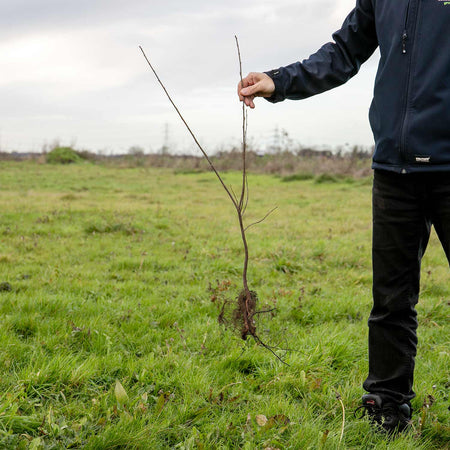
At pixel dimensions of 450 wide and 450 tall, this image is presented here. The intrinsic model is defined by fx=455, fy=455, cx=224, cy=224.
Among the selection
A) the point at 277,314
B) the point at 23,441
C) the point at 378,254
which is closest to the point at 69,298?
the point at 277,314

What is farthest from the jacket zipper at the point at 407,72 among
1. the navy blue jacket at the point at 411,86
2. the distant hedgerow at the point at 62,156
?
the distant hedgerow at the point at 62,156

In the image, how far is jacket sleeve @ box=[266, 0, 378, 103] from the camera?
232 centimetres

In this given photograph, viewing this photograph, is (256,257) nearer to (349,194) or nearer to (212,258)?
(212,258)

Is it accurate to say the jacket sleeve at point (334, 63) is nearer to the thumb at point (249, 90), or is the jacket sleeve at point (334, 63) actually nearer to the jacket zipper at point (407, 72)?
the thumb at point (249, 90)

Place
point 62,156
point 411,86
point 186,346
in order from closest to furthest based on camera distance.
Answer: point 411,86
point 186,346
point 62,156

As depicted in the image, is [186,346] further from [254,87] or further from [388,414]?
[254,87]

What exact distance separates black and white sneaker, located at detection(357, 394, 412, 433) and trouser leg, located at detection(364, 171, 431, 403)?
4 centimetres

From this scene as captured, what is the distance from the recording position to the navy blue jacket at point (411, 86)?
6.38ft

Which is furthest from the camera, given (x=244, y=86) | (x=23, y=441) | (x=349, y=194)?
(x=349, y=194)

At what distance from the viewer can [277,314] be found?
12.9ft

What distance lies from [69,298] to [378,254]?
2.73m

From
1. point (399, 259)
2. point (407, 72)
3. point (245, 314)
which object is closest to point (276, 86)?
point (407, 72)

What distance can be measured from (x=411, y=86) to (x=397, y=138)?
0.23 meters

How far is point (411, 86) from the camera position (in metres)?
2.00
